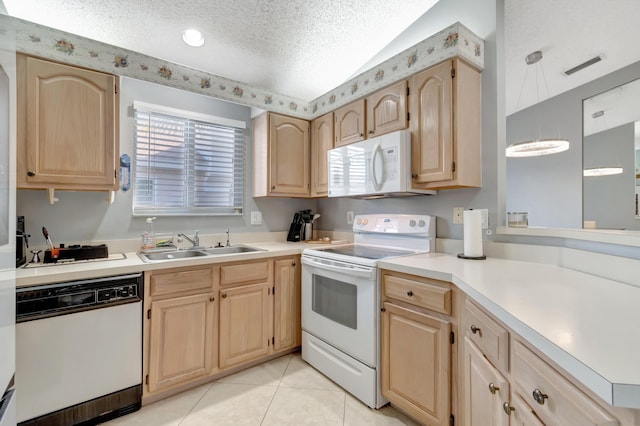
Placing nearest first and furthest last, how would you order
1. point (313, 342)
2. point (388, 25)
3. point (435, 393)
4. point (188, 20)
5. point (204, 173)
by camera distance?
point (435, 393)
point (188, 20)
point (313, 342)
point (388, 25)
point (204, 173)

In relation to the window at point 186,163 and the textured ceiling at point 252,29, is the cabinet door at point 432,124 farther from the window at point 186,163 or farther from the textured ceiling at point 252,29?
the window at point 186,163

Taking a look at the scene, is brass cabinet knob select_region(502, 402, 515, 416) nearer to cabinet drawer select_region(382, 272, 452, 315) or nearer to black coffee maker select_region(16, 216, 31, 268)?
cabinet drawer select_region(382, 272, 452, 315)

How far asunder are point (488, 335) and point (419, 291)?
1.59ft

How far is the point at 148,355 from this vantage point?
5.54 feet

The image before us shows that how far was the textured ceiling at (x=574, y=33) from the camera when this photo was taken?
1921mm

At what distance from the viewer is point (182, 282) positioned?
1.80 m

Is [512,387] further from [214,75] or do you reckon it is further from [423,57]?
[214,75]

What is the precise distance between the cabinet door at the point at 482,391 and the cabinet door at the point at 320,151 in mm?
1748

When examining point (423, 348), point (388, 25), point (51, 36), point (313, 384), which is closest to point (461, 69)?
point (388, 25)

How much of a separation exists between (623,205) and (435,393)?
175 cm

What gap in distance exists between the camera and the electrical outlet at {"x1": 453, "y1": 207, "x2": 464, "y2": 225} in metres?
1.96

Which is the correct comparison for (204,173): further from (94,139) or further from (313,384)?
(313,384)

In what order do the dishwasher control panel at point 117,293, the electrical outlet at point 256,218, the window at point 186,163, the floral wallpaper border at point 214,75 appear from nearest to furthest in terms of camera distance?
1. the dishwasher control panel at point 117,293
2. the floral wallpaper border at point 214,75
3. the window at point 186,163
4. the electrical outlet at point 256,218

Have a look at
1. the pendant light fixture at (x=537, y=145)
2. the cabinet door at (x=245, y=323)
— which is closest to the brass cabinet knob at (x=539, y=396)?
the cabinet door at (x=245, y=323)
